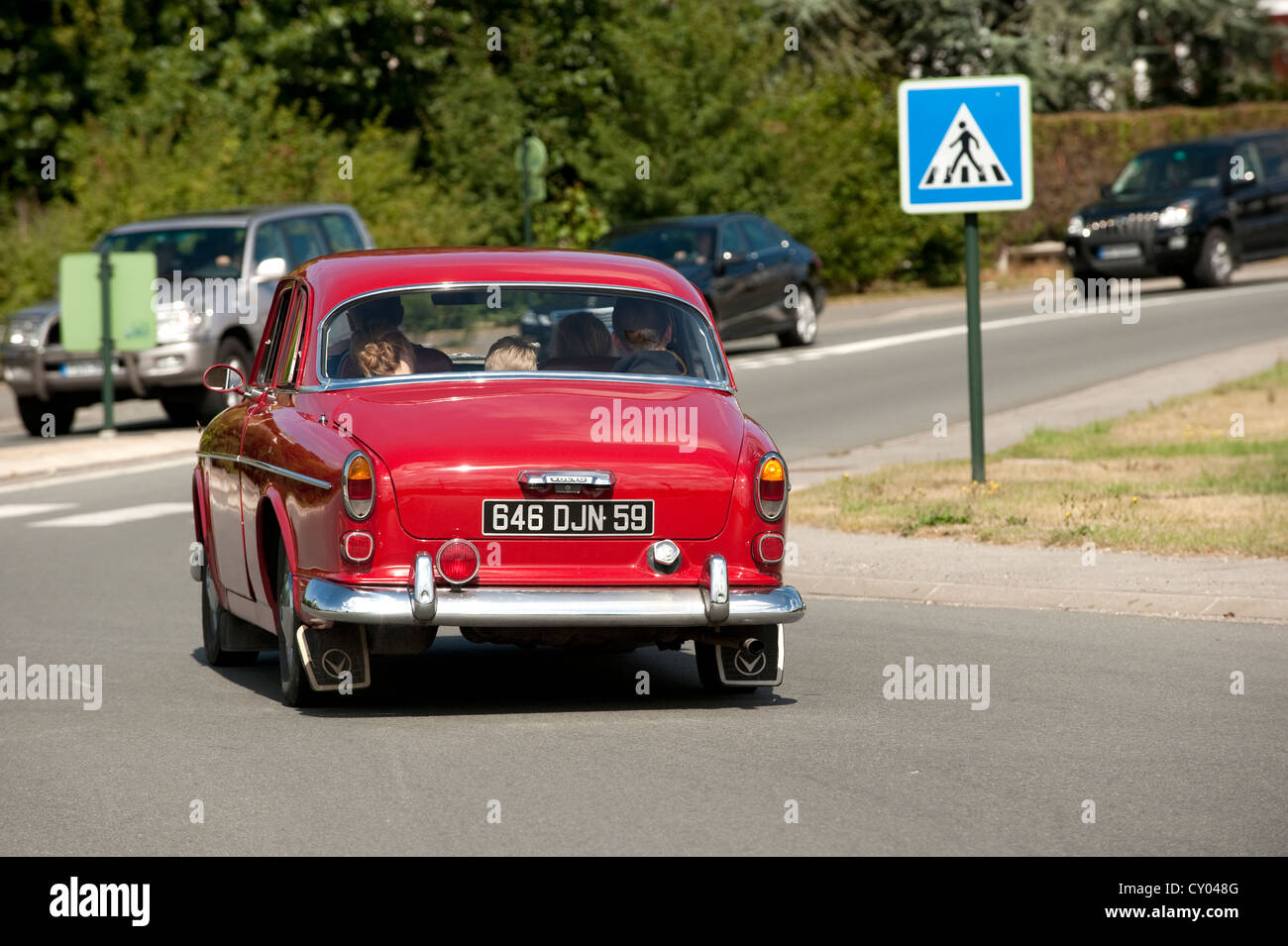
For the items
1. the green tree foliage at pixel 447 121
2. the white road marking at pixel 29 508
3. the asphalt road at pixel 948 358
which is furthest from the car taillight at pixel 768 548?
the green tree foliage at pixel 447 121

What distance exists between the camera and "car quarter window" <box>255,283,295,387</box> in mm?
9461

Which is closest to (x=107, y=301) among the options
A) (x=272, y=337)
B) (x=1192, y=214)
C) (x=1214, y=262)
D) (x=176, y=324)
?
(x=176, y=324)

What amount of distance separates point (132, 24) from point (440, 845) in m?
33.3

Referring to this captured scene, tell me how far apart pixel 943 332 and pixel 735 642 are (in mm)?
22648

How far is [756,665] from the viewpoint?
8.60m

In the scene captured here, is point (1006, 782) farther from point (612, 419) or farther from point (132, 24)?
point (132, 24)

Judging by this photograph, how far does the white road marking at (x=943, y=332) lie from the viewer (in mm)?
27984

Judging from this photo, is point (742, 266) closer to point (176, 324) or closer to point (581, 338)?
point (176, 324)

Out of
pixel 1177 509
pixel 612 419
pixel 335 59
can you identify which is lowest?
pixel 1177 509

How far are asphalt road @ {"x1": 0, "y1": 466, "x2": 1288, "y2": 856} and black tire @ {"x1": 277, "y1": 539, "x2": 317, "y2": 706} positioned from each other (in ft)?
0.31

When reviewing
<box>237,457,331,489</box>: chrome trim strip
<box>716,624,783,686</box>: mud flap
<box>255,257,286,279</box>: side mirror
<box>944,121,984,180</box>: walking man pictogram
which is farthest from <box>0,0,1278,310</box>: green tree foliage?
<box>716,624,783,686</box>: mud flap
